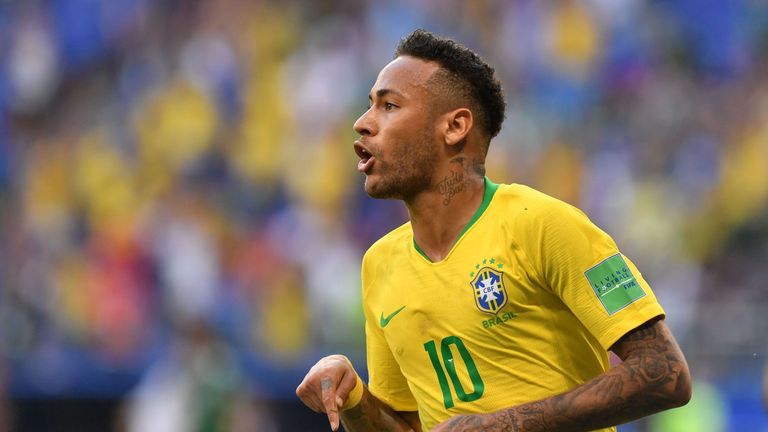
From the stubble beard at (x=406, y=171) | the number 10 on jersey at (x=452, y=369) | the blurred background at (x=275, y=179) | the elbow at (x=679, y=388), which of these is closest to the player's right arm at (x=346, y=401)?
the number 10 on jersey at (x=452, y=369)

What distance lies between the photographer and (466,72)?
12.3ft

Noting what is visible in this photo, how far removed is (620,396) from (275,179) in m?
8.13

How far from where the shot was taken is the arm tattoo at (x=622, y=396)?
308cm

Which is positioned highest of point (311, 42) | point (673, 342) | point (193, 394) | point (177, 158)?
point (311, 42)

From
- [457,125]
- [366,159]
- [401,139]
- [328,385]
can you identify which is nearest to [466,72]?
[457,125]

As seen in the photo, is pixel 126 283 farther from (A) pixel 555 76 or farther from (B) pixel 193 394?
(A) pixel 555 76

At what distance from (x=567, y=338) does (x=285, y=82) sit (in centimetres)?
862

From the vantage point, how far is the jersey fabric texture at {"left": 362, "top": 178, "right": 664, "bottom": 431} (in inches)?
126

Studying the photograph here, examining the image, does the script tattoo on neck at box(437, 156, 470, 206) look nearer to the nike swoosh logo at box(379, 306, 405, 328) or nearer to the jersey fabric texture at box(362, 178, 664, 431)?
the jersey fabric texture at box(362, 178, 664, 431)

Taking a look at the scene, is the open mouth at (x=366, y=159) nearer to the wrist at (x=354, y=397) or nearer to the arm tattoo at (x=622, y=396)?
the wrist at (x=354, y=397)

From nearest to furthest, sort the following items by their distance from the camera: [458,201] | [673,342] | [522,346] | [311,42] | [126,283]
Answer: [673,342] → [522,346] → [458,201] → [126,283] → [311,42]

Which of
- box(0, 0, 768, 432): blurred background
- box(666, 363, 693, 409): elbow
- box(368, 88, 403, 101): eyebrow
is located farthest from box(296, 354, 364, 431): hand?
box(0, 0, 768, 432): blurred background

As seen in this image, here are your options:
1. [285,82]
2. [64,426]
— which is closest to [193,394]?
[64,426]

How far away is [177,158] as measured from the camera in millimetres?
11367
